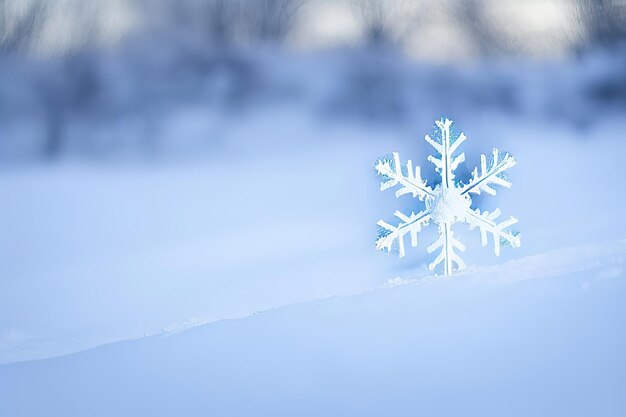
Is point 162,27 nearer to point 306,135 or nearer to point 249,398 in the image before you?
point 306,135

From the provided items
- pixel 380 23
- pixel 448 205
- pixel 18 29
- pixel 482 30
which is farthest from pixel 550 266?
pixel 18 29

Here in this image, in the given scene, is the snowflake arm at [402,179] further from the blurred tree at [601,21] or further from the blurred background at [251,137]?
the blurred tree at [601,21]

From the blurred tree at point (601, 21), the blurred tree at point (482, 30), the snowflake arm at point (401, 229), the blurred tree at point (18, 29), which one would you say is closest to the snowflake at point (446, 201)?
the snowflake arm at point (401, 229)

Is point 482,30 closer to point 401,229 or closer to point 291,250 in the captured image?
point 401,229

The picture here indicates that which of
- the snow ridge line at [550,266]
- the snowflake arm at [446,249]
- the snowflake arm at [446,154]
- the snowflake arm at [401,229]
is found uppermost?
the snowflake arm at [446,154]

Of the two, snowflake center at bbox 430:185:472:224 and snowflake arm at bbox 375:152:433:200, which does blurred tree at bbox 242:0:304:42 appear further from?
snowflake center at bbox 430:185:472:224

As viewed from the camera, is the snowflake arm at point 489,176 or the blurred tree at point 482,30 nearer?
the snowflake arm at point 489,176

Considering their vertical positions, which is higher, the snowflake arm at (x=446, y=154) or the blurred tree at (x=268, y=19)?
the blurred tree at (x=268, y=19)
